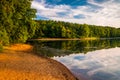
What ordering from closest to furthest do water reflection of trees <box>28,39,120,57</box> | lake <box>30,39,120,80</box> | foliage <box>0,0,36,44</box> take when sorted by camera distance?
lake <box>30,39,120,80</box>
foliage <box>0,0,36,44</box>
water reflection of trees <box>28,39,120,57</box>

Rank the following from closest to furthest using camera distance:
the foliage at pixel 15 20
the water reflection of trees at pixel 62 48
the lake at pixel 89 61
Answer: the lake at pixel 89 61, the foliage at pixel 15 20, the water reflection of trees at pixel 62 48

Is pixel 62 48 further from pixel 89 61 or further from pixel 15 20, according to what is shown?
pixel 89 61

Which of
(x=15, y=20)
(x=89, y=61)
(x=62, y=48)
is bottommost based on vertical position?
(x=62, y=48)

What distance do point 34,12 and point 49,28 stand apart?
283 feet

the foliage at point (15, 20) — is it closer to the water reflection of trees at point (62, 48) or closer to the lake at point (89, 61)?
the water reflection of trees at point (62, 48)

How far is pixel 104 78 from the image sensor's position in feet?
85.0

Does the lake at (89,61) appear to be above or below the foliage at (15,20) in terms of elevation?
below

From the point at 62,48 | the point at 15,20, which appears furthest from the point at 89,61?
the point at 62,48

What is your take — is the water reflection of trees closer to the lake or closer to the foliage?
the lake

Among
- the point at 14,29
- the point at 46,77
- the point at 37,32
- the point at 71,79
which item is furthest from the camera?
the point at 37,32

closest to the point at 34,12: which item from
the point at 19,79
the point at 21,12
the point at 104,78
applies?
the point at 21,12

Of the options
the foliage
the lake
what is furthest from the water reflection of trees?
the foliage

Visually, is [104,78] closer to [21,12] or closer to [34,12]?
[21,12]

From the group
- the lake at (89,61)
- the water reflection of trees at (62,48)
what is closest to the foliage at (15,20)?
the water reflection of trees at (62,48)
